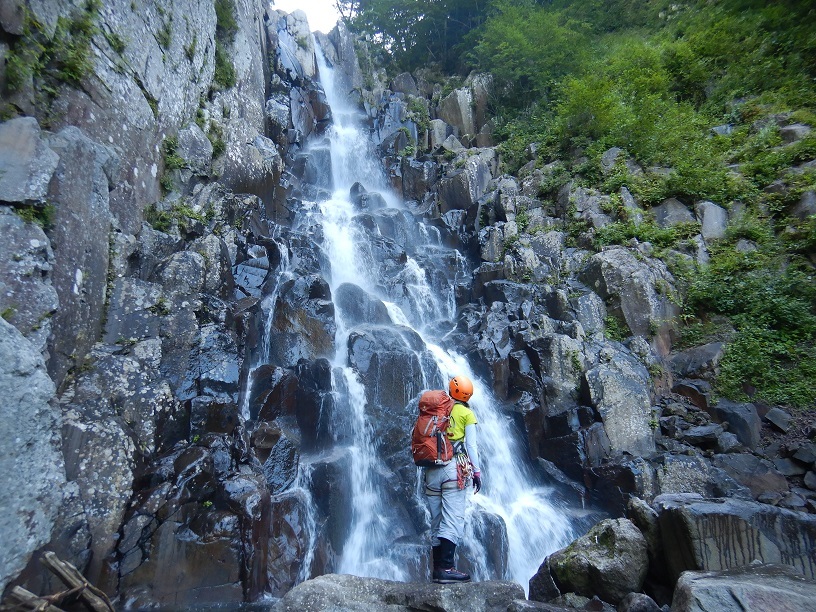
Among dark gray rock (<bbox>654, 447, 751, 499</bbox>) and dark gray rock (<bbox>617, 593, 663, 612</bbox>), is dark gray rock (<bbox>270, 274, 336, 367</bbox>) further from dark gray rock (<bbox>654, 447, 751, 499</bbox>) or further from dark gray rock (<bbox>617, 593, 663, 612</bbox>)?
dark gray rock (<bbox>617, 593, 663, 612</bbox>)

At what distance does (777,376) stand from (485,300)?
7310mm

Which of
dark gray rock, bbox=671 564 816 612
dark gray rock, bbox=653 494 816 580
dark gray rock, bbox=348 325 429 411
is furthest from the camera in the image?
dark gray rock, bbox=348 325 429 411

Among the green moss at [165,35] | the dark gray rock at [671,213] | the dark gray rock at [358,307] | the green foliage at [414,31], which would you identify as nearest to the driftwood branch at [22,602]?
the dark gray rock at [358,307]

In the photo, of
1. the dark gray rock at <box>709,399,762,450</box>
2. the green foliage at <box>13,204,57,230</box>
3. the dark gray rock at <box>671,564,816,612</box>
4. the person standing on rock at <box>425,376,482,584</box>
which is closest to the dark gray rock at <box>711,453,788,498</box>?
the dark gray rock at <box>709,399,762,450</box>

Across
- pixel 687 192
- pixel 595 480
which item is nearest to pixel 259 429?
pixel 595 480

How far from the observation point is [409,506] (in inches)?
356

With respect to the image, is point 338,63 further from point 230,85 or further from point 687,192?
point 687,192

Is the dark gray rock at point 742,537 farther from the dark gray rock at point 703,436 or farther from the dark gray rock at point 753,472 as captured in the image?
the dark gray rock at point 703,436

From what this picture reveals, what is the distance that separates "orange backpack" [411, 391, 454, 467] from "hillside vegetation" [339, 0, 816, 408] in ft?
28.4

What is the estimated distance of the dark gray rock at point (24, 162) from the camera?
6164mm

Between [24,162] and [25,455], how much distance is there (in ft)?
14.4

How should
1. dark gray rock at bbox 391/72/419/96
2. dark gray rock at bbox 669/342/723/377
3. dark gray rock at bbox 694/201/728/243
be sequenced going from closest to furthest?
dark gray rock at bbox 669/342/723/377, dark gray rock at bbox 694/201/728/243, dark gray rock at bbox 391/72/419/96

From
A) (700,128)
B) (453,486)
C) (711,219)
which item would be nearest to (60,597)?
(453,486)

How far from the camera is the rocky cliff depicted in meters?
5.80
